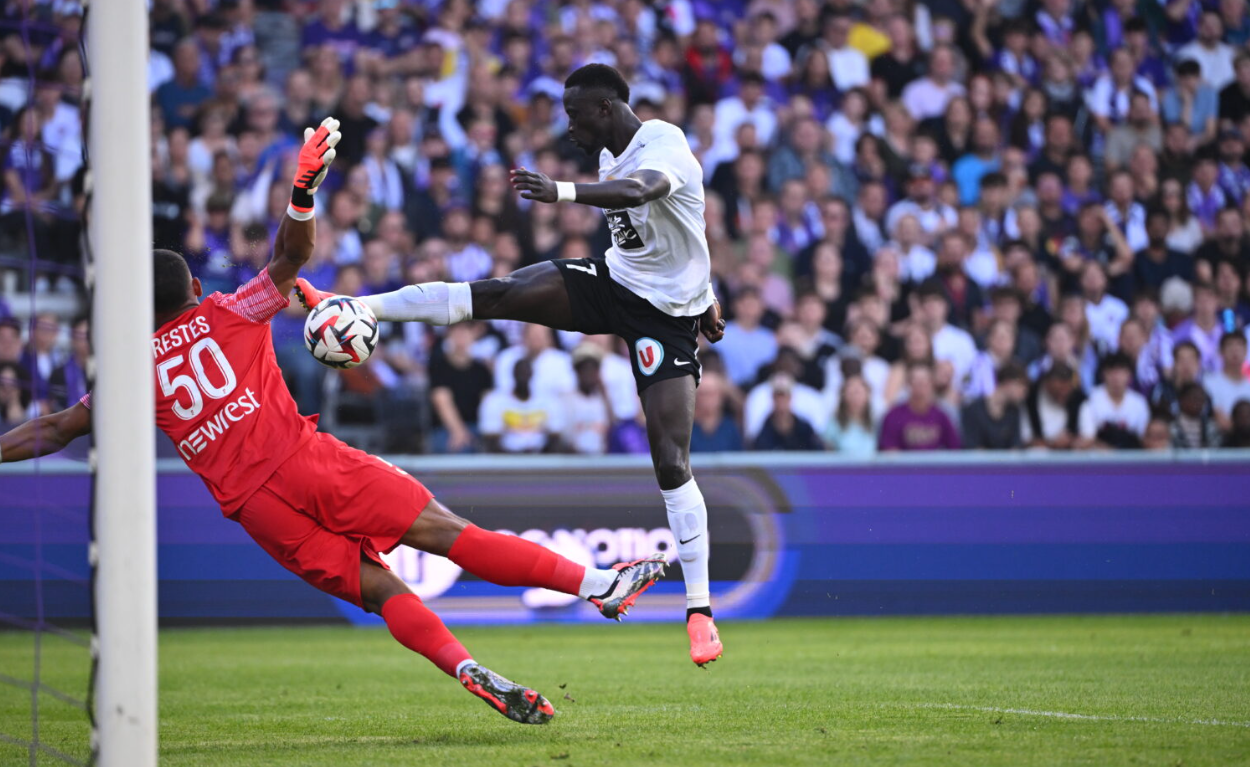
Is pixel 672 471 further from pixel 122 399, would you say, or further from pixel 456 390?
pixel 456 390

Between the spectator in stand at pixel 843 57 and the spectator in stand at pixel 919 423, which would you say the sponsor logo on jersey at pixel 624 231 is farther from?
the spectator in stand at pixel 843 57

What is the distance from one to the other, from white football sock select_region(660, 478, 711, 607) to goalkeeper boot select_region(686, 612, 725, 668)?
0.46 feet

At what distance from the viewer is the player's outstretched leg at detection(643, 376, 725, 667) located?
22.5 ft

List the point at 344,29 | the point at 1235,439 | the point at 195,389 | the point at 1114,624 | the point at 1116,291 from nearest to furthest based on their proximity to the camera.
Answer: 1. the point at 195,389
2. the point at 1114,624
3. the point at 1235,439
4. the point at 1116,291
5. the point at 344,29

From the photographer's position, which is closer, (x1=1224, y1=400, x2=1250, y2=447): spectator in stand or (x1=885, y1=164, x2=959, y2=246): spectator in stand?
(x1=1224, y1=400, x2=1250, y2=447): spectator in stand

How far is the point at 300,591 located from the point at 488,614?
148cm

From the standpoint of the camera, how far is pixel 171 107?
47.8 feet

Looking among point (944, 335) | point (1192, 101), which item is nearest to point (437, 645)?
point (944, 335)

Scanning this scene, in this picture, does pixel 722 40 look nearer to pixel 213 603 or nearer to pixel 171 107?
pixel 171 107

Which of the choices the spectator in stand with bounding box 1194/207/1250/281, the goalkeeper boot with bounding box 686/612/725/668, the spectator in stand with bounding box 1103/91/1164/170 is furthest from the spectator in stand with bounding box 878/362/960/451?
A: the goalkeeper boot with bounding box 686/612/725/668

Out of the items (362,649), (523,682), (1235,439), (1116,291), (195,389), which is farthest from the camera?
(1116,291)

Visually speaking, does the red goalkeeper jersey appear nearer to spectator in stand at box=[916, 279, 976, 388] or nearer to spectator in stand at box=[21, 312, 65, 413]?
spectator in stand at box=[21, 312, 65, 413]

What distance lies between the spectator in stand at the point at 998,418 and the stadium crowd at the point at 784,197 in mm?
23

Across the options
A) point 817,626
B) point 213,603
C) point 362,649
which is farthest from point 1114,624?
point 213,603
